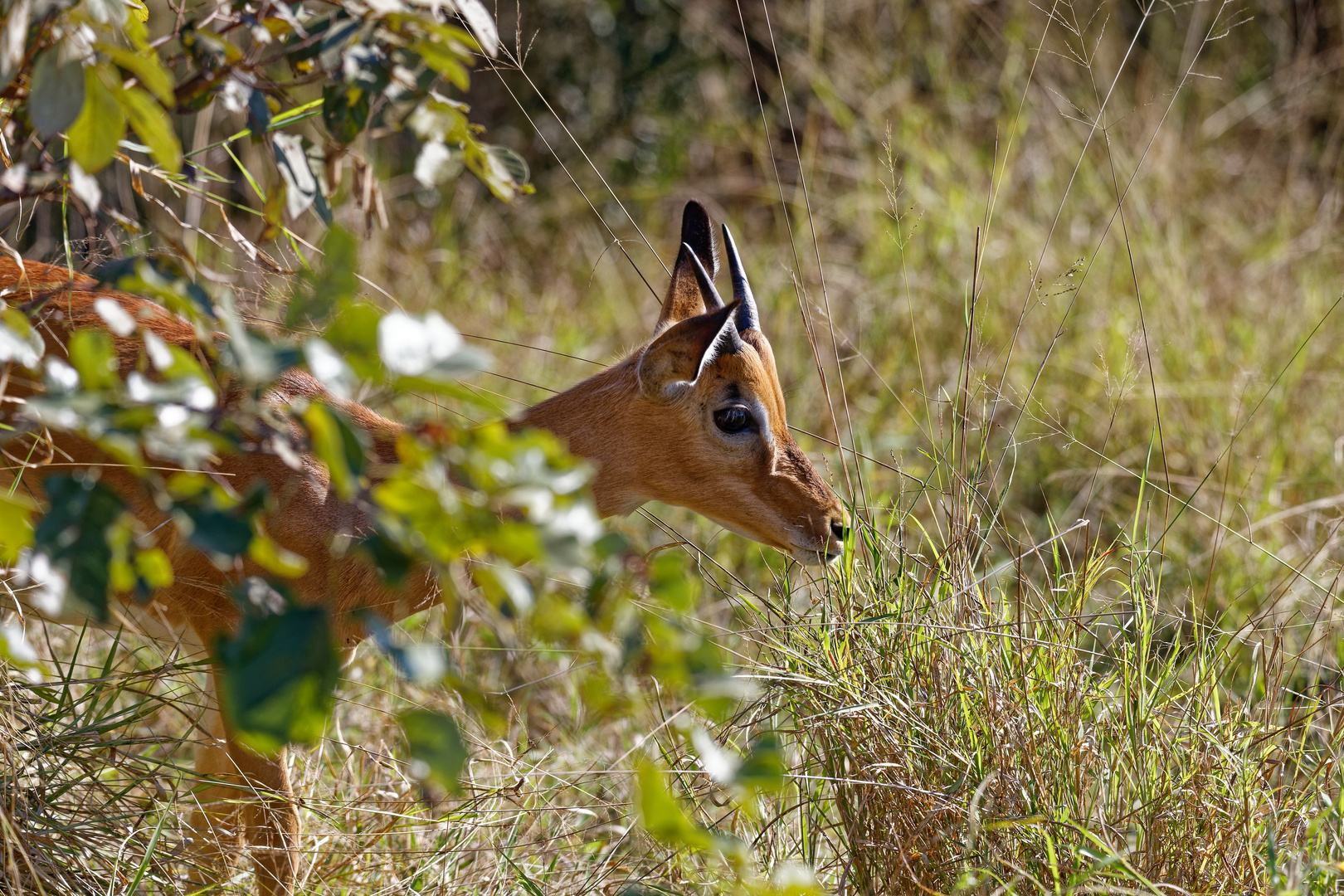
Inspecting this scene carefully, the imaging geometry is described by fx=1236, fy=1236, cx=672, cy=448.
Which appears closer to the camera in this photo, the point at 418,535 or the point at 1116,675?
the point at 418,535

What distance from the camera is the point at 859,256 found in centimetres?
712

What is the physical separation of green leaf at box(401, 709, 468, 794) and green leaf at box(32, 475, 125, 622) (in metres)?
0.36

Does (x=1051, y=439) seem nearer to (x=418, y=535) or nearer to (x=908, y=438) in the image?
(x=908, y=438)

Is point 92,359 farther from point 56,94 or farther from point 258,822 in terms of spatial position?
point 258,822

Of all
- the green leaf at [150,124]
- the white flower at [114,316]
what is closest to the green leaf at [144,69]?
the green leaf at [150,124]

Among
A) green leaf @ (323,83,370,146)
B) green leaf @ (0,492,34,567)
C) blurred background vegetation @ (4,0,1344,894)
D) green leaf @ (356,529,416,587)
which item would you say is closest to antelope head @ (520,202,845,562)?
blurred background vegetation @ (4,0,1344,894)

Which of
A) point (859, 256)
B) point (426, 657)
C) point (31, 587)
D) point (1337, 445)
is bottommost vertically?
point (859, 256)

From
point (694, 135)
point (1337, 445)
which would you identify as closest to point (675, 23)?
point (694, 135)

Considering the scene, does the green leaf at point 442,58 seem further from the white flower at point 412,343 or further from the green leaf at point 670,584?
the green leaf at point 670,584

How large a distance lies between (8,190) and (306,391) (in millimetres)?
1270

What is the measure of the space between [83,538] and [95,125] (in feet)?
1.70

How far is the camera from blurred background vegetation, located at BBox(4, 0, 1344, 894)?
101 inches

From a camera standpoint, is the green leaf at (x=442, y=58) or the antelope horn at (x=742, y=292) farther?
the antelope horn at (x=742, y=292)

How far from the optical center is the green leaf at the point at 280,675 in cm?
123
